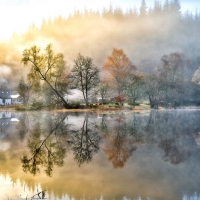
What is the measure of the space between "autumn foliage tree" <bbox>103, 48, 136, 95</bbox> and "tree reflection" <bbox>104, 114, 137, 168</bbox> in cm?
1558

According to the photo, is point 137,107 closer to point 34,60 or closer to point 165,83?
point 165,83

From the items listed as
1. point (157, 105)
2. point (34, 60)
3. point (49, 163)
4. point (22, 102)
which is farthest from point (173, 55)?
point (49, 163)

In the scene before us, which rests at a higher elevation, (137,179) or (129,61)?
(129,61)

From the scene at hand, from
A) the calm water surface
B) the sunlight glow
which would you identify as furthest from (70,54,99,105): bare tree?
the calm water surface

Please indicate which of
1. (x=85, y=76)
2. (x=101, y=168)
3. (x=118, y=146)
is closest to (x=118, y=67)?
(x=85, y=76)

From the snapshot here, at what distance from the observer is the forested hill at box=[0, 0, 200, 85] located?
27.0m

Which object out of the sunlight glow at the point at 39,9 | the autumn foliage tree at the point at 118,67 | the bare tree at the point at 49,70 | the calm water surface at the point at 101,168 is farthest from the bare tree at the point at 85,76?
the calm water surface at the point at 101,168

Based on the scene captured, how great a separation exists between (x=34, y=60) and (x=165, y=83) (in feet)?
40.0

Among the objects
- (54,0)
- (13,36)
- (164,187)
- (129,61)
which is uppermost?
(54,0)

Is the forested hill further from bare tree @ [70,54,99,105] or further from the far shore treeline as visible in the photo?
bare tree @ [70,54,99,105]

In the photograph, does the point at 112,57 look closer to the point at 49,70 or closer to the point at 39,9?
the point at 49,70

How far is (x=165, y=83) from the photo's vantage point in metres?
26.4

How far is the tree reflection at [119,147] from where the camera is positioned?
272 inches

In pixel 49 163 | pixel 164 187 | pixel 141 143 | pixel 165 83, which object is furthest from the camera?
pixel 165 83
